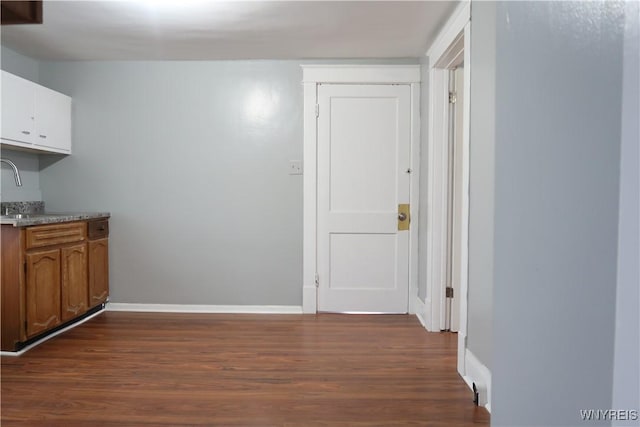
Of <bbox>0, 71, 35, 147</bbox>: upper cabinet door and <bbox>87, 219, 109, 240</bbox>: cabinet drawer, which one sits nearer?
<bbox>0, 71, 35, 147</bbox>: upper cabinet door

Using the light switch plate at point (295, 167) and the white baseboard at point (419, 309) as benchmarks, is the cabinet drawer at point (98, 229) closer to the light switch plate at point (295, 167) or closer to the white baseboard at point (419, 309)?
the light switch plate at point (295, 167)

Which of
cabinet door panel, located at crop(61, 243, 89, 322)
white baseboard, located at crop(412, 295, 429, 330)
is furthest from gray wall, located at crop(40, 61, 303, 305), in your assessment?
white baseboard, located at crop(412, 295, 429, 330)

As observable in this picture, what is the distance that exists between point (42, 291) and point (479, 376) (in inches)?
114

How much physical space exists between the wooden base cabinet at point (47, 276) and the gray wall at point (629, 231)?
3.13 meters

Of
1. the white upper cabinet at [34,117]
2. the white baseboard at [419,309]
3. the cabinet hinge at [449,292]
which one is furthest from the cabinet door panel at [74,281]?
the cabinet hinge at [449,292]

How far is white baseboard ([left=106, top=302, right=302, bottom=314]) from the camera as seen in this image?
353 cm

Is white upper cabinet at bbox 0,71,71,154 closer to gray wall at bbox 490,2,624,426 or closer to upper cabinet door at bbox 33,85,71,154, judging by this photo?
upper cabinet door at bbox 33,85,71,154

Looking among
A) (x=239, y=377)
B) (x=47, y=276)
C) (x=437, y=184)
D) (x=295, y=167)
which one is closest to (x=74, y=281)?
(x=47, y=276)

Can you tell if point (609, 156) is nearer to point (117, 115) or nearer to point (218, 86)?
point (218, 86)

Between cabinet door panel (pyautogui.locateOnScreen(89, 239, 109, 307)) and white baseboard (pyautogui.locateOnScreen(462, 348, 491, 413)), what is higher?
cabinet door panel (pyautogui.locateOnScreen(89, 239, 109, 307))

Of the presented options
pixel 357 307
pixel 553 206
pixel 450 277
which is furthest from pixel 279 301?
pixel 553 206

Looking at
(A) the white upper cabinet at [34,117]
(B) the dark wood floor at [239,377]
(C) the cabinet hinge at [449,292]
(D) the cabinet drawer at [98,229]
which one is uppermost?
(A) the white upper cabinet at [34,117]

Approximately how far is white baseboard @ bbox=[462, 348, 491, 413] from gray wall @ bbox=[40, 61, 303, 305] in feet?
5.62

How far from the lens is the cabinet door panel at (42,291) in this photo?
104 inches
